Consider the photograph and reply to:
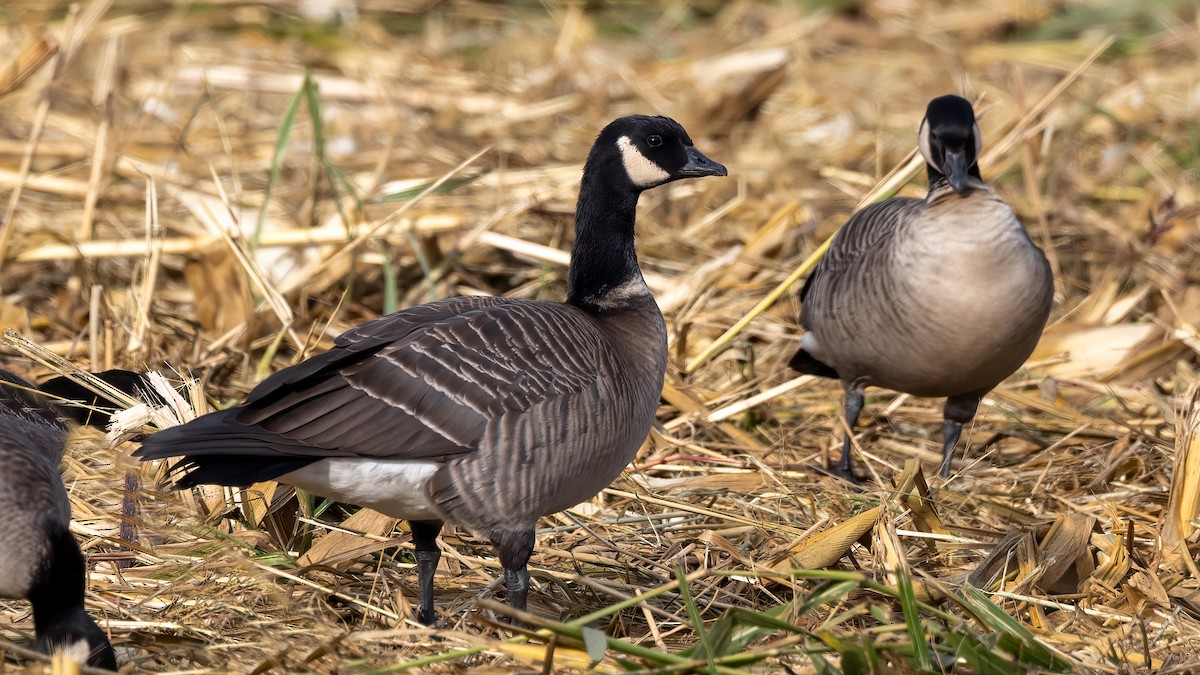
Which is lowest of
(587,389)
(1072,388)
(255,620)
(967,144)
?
(1072,388)

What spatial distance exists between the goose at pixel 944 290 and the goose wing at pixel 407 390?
4.96 feet

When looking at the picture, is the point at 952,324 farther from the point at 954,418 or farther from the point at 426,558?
the point at 426,558

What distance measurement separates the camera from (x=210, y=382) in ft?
19.5

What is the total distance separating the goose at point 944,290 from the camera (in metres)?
4.89

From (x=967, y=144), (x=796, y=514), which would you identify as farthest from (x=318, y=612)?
(x=967, y=144)

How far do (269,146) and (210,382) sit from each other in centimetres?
372

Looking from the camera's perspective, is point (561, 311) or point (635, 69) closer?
point (561, 311)

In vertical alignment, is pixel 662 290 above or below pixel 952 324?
below

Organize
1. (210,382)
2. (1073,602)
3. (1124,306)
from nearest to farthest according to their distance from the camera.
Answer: (1073,602), (210,382), (1124,306)

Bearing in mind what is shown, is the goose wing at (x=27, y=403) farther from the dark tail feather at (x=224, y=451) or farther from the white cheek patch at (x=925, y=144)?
the white cheek patch at (x=925, y=144)

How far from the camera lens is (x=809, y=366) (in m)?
6.17

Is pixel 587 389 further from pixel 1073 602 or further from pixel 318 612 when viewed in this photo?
pixel 1073 602

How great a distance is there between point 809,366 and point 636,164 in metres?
1.78

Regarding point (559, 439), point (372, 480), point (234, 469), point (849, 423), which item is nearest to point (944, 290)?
point (849, 423)
